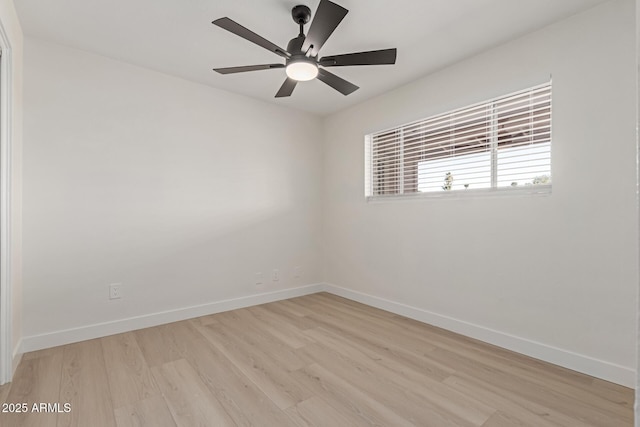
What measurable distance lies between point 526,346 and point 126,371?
289 cm

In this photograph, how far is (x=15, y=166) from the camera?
2.13 m

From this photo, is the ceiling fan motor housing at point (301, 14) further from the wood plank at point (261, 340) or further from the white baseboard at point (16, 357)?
the white baseboard at point (16, 357)

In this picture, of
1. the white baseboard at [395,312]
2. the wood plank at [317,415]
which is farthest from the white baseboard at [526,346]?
the wood plank at [317,415]

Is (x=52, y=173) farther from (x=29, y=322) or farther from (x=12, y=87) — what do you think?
(x=29, y=322)

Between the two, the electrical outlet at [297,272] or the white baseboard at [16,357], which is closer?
the white baseboard at [16,357]

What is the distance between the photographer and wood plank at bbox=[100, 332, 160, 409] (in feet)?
5.90

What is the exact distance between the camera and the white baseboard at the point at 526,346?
1.95 meters

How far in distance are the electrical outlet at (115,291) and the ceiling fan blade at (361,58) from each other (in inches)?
102

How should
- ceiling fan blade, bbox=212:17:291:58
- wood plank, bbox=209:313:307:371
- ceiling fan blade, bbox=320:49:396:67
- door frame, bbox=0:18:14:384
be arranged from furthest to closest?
wood plank, bbox=209:313:307:371 → ceiling fan blade, bbox=320:49:396:67 → door frame, bbox=0:18:14:384 → ceiling fan blade, bbox=212:17:291:58

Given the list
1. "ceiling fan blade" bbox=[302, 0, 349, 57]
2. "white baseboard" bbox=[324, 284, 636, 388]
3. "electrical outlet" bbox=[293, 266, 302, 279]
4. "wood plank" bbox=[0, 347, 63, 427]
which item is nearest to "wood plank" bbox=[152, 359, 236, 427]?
"wood plank" bbox=[0, 347, 63, 427]

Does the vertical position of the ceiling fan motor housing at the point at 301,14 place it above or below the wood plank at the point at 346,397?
above

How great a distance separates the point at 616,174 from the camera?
1.96 meters

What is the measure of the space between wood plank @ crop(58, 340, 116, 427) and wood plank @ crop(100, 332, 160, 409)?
0.04m

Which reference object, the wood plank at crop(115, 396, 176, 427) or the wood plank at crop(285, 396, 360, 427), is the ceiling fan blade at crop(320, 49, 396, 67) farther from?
the wood plank at crop(115, 396, 176, 427)
